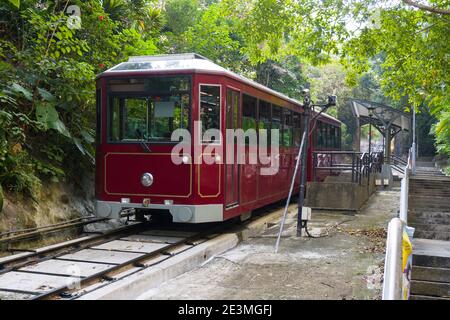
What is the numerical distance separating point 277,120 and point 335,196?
2682 millimetres

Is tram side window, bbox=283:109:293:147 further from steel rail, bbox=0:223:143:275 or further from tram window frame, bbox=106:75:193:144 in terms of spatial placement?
steel rail, bbox=0:223:143:275

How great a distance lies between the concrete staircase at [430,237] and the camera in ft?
22.3

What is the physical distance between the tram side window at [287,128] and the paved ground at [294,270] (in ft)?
10.5

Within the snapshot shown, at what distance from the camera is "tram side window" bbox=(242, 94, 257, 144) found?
981 centimetres

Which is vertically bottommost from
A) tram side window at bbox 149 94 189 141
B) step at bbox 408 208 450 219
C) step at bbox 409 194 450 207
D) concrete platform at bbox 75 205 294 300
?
concrete platform at bbox 75 205 294 300

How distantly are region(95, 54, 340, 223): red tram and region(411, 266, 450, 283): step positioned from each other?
3334mm

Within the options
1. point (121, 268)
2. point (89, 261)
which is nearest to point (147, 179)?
point (89, 261)

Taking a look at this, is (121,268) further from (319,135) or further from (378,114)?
(378,114)

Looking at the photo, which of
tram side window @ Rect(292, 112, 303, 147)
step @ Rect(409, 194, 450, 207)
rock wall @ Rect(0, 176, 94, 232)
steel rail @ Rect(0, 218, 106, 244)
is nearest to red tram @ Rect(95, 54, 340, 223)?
steel rail @ Rect(0, 218, 106, 244)

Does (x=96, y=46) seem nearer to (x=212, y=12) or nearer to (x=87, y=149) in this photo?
(x=87, y=149)

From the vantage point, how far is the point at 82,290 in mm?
5617
